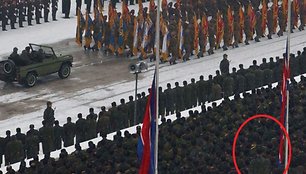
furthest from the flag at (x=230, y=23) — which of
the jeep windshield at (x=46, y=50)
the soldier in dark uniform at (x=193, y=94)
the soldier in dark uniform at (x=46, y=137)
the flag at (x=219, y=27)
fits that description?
the soldier in dark uniform at (x=46, y=137)

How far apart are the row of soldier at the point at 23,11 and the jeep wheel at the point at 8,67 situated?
6232 millimetres

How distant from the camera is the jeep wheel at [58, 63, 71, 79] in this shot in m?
25.6

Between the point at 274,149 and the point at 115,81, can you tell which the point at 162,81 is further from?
the point at 274,149

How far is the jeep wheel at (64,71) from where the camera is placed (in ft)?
83.9

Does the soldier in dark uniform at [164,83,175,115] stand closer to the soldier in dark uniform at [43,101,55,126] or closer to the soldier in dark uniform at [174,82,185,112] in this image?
the soldier in dark uniform at [174,82,185,112]

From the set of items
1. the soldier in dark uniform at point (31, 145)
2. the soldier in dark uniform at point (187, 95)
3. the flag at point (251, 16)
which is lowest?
the soldier in dark uniform at point (31, 145)

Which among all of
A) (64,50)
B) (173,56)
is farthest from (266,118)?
(64,50)

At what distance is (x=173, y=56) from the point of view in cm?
2723

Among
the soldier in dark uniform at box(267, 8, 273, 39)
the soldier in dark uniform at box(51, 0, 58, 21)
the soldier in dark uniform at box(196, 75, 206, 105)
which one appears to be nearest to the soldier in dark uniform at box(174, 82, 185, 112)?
the soldier in dark uniform at box(196, 75, 206, 105)

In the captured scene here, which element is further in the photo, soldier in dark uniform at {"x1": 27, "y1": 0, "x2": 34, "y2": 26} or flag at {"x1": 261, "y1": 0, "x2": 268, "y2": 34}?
soldier in dark uniform at {"x1": 27, "y1": 0, "x2": 34, "y2": 26}

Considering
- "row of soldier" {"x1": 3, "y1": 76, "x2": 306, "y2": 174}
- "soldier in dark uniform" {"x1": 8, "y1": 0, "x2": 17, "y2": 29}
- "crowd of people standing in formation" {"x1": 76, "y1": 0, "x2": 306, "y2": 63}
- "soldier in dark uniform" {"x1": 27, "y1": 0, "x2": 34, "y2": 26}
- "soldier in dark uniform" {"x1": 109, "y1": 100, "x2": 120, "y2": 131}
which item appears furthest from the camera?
"soldier in dark uniform" {"x1": 27, "y1": 0, "x2": 34, "y2": 26}

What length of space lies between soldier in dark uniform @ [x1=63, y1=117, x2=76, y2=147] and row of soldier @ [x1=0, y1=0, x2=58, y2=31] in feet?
36.4

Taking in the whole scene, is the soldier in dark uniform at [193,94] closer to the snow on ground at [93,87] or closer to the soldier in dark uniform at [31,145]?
the snow on ground at [93,87]

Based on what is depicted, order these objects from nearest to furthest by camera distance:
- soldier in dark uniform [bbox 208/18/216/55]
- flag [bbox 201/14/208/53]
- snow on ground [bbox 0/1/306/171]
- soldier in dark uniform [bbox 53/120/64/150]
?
1. soldier in dark uniform [bbox 53/120/64/150]
2. snow on ground [bbox 0/1/306/171]
3. flag [bbox 201/14/208/53]
4. soldier in dark uniform [bbox 208/18/216/55]
